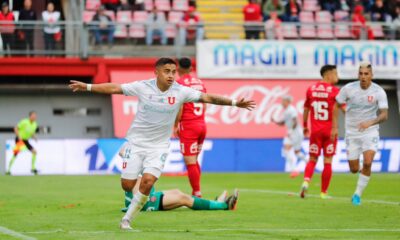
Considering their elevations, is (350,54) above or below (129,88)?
below

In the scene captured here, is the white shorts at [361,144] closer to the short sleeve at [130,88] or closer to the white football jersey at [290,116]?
the short sleeve at [130,88]

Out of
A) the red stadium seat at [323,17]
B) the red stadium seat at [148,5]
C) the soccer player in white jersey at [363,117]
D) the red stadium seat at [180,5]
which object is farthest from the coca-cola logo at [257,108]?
the soccer player in white jersey at [363,117]

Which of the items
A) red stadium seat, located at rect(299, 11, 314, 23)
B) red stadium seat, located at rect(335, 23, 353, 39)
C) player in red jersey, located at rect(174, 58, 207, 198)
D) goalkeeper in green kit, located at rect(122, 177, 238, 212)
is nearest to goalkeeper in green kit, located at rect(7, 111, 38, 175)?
red stadium seat, located at rect(299, 11, 314, 23)

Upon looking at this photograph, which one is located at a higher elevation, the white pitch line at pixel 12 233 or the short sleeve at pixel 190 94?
the short sleeve at pixel 190 94

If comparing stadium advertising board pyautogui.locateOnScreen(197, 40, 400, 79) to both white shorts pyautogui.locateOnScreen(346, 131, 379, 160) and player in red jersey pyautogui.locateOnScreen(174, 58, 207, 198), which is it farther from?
white shorts pyautogui.locateOnScreen(346, 131, 379, 160)

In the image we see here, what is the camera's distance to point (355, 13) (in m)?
37.3

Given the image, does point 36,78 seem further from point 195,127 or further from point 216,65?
point 195,127

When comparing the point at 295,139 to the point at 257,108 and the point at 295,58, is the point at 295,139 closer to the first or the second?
the point at 257,108

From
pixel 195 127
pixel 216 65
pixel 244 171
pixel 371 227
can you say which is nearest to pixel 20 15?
pixel 216 65

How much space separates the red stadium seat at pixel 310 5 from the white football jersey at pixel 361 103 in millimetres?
20922

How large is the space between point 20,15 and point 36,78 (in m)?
2.92

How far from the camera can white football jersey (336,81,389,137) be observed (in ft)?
56.0

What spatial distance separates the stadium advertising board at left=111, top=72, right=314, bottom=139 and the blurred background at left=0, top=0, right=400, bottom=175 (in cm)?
3

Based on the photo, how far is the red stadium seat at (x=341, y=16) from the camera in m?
37.7
